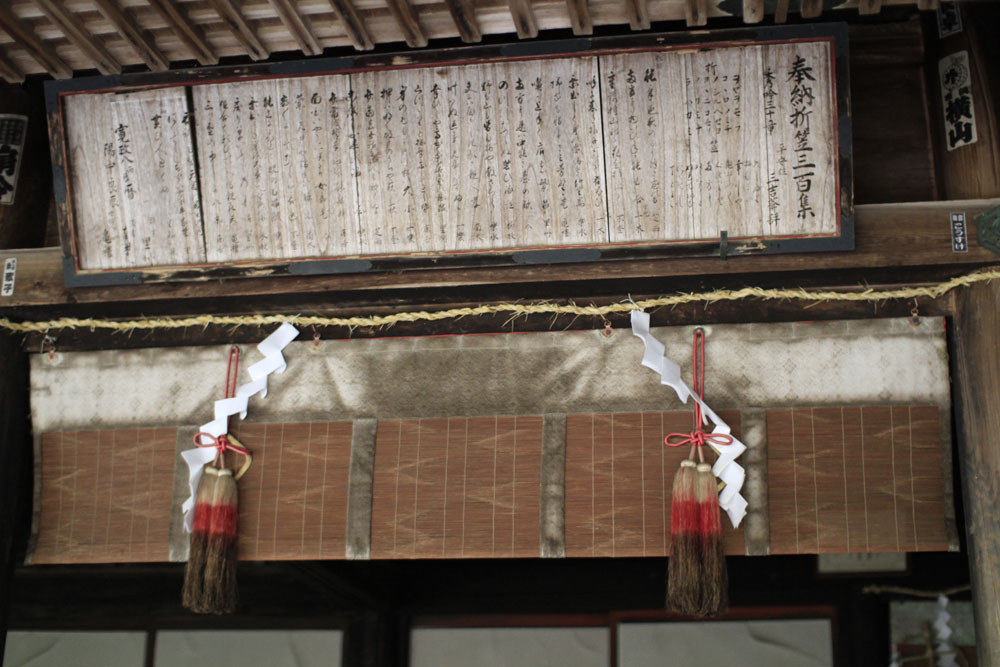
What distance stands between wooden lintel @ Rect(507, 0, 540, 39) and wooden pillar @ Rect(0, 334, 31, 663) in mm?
2965

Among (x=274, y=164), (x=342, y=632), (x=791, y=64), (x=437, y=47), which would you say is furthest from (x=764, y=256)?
(x=342, y=632)

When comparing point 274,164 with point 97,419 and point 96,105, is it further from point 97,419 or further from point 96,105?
point 97,419

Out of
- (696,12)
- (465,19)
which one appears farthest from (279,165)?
(696,12)

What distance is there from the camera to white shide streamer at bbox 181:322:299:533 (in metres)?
4.36

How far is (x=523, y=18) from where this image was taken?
149 inches

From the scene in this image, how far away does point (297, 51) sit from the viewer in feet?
14.7

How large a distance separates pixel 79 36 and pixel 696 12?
8.42 ft

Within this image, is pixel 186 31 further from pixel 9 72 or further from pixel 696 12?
pixel 696 12

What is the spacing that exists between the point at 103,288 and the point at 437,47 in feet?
6.48

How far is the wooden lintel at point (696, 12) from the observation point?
367 centimetres

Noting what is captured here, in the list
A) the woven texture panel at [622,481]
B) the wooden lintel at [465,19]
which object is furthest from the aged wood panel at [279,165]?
the woven texture panel at [622,481]

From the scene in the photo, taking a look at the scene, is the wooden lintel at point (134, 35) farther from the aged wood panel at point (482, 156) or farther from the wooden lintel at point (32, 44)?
the aged wood panel at point (482, 156)

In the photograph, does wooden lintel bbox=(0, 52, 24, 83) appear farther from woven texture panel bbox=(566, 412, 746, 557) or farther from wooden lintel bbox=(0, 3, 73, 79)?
woven texture panel bbox=(566, 412, 746, 557)

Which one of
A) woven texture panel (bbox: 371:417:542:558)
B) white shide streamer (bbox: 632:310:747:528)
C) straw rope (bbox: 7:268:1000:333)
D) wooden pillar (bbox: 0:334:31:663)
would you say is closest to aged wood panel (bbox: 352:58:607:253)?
straw rope (bbox: 7:268:1000:333)
